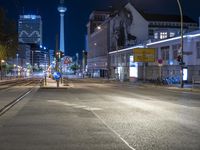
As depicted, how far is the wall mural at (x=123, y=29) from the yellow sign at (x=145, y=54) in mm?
35017

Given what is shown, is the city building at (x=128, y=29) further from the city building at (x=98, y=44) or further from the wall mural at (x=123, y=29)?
the city building at (x=98, y=44)

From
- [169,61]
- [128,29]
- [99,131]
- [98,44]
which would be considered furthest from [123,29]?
[99,131]

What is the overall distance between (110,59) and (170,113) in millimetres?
104033

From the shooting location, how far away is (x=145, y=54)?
7488 cm

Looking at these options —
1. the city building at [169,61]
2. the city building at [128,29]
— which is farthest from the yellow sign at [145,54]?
the city building at [128,29]

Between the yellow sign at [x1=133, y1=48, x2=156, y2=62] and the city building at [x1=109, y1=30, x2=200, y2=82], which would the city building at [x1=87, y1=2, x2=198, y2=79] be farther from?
the yellow sign at [x1=133, y1=48, x2=156, y2=62]

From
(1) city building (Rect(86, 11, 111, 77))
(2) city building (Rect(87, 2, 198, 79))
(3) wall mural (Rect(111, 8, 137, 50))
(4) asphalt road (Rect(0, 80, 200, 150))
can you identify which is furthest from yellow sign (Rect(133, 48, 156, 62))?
(4) asphalt road (Rect(0, 80, 200, 150))

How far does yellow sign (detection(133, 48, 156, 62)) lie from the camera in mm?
74812

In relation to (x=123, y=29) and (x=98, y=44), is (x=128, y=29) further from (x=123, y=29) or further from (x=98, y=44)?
(x=98, y=44)

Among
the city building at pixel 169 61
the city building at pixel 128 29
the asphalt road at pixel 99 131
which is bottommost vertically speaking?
the asphalt road at pixel 99 131

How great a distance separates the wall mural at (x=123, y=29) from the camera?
376ft

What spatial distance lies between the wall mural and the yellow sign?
115 ft

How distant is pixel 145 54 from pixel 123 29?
44.5 m

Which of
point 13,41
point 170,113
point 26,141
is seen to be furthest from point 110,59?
point 26,141
